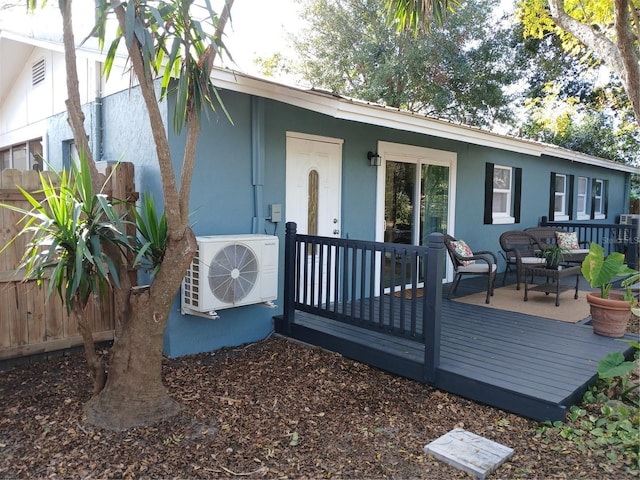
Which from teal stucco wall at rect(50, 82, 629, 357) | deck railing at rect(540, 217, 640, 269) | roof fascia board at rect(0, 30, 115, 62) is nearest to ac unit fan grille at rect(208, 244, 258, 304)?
teal stucco wall at rect(50, 82, 629, 357)

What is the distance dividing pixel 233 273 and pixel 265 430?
156cm

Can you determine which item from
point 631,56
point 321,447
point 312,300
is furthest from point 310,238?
point 631,56

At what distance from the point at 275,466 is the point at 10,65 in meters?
7.96

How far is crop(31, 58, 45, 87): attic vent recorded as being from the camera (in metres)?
7.07

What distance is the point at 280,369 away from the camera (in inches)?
167

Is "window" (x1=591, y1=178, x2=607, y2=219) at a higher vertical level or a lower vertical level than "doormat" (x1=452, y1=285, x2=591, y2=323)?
higher

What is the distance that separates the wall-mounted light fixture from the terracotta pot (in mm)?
2931

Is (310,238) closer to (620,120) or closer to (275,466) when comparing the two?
(275,466)

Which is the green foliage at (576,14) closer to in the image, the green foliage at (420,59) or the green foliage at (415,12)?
the green foliage at (415,12)

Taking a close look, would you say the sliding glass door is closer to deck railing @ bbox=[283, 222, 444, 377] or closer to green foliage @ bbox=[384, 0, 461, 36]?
deck railing @ bbox=[283, 222, 444, 377]

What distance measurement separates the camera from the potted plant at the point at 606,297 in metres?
4.40

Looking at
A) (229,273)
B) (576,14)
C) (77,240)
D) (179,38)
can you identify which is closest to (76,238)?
(77,240)

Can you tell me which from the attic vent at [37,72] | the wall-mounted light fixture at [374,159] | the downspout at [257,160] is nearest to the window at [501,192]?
the wall-mounted light fixture at [374,159]

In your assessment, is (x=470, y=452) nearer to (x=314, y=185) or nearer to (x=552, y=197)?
(x=314, y=185)
